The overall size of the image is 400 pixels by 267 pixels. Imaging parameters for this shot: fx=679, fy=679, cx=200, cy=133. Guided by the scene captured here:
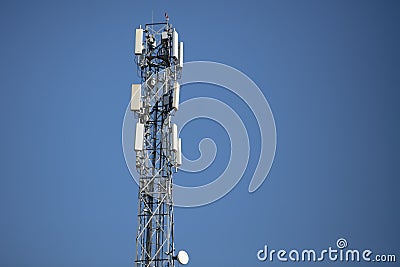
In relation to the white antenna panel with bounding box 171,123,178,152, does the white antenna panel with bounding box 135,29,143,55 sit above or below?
above

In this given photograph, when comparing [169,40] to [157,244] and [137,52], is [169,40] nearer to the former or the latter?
[137,52]

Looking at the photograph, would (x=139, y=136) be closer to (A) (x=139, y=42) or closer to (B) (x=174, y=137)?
(B) (x=174, y=137)

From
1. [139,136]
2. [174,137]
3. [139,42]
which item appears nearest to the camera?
[139,136]

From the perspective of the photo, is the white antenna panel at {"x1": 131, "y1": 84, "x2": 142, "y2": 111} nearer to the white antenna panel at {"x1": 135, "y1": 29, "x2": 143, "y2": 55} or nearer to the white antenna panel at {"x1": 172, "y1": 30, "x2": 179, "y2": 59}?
the white antenna panel at {"x1": 135, "y1": 29, "x2": 143, "y2": 55}

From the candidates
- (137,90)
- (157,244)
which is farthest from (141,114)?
(157,244)

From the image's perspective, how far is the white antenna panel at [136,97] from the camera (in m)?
32.8

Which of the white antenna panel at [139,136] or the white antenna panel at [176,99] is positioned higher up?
the white antenna panel at [176,99]

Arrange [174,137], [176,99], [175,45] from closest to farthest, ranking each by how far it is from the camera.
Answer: [174,137] < [176,99] < [175,45]

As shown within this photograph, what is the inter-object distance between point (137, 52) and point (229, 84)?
6.33 metres

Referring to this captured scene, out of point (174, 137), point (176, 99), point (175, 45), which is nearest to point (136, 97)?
point (176, 99)

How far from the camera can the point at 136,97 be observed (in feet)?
108

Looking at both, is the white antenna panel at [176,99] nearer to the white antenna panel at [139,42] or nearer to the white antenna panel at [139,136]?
the white antenna panel at [139,136]

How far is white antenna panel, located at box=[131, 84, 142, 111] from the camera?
32.8 meters

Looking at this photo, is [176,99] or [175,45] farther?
[175,45]
